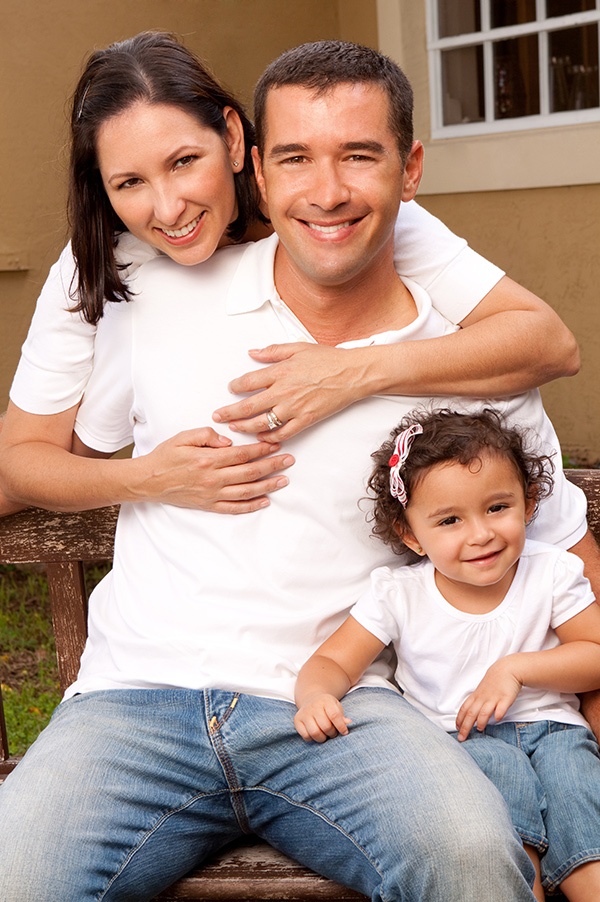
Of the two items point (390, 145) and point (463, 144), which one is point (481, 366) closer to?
point (390, 145)

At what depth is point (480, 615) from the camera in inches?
92.7

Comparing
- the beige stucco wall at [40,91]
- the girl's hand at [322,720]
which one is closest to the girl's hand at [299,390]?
the girl's hand at [322,720]

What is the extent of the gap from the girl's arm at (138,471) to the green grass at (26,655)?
2283mm

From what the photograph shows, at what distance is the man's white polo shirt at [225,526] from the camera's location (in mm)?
2328

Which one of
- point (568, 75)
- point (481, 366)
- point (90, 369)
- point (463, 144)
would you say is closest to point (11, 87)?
point (463, 144)

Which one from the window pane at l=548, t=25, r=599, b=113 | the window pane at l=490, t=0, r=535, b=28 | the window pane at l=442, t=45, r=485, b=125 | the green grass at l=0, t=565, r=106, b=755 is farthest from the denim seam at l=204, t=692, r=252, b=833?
the window pane at l=490, t=0, r=535, b=28

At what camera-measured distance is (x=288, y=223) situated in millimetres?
2387

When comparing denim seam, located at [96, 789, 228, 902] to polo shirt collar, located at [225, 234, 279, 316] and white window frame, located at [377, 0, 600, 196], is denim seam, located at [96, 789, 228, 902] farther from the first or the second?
white window frame, located at [377, 0, 600, 196]

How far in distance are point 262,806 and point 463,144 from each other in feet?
14.3

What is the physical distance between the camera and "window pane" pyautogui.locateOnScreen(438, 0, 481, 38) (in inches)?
240

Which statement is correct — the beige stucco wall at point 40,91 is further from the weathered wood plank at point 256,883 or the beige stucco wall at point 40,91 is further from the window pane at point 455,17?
the weathered wood plank at point 256,883

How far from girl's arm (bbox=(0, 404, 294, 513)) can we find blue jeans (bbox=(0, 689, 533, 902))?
0.39 m

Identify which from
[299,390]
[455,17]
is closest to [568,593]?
[299,390]

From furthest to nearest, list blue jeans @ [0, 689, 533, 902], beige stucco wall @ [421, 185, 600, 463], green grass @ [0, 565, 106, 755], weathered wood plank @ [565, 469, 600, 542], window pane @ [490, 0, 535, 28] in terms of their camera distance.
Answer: window pane @ [490, 0, 535, 28] < beige stucco wall @ [421, 185, 600, 463] < green grass @ [0, 565, 106, 755] < weathered wood plank @ [565, 469, 600, 542] < blue jeans @ [0, 689, 533, 902]
